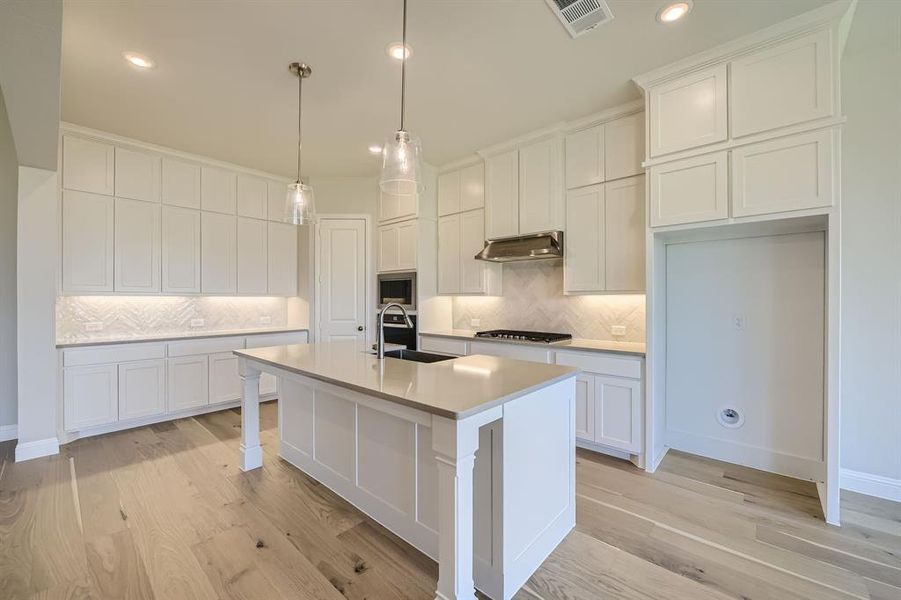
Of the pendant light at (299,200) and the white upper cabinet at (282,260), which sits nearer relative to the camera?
the pendant light at (299,200)

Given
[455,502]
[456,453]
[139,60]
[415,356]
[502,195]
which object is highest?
[139,60]

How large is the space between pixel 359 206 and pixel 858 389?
489cm

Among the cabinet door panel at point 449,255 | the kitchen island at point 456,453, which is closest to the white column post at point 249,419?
the kitchen island at point 456,453

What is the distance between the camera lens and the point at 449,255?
4.32 m

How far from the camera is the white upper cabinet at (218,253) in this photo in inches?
165

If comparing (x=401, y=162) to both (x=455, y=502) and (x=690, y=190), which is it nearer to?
(x=455, y=502)

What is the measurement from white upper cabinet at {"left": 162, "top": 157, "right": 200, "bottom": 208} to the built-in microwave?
2.22 meters

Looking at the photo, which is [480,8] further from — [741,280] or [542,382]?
[741,280]

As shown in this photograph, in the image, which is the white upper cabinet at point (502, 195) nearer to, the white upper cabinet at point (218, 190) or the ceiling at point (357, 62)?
the ceiling at point (357, 62)

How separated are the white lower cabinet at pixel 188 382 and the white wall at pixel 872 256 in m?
5.40

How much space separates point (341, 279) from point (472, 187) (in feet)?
6.67

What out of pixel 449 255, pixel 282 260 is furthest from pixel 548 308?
pixel 282 260

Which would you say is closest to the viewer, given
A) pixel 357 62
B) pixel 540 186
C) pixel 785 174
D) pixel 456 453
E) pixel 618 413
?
pixel 456 453

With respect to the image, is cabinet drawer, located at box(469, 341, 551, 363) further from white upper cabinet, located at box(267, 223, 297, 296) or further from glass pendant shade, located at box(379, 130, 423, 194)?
white upper cabinet, located at box(267, 223, 297, 296)
